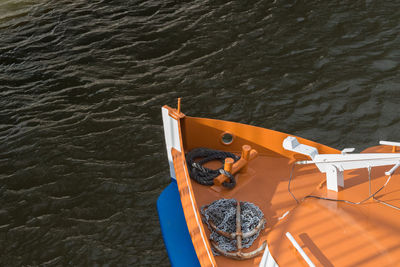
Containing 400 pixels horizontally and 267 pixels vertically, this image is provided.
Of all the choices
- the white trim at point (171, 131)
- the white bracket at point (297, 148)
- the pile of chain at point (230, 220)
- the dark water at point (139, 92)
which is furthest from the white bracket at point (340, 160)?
the dark water at point (139, 92)

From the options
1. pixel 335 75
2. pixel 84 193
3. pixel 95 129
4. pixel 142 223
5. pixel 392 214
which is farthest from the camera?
pixel 335 75

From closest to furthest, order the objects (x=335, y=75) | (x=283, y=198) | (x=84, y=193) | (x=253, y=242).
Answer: (x=253, y=242)
(x=283, y=198)
(x=84, y=193)
(x=335, y=75)

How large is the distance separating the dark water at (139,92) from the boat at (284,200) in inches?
50.7

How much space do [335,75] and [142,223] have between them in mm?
5036

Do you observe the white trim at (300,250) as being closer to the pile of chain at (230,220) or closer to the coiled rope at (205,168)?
the pile of chain at (230,220)

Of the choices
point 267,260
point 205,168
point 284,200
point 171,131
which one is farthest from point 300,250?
point 171,131

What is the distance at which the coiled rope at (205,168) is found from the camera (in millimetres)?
4824

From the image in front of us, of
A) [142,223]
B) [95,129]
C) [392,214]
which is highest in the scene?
[392,214]

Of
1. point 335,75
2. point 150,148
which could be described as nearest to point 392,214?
point 150,148

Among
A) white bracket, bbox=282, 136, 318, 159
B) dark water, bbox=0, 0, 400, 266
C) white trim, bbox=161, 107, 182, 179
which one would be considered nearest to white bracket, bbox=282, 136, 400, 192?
white bracket, bbox=282, 136, 318, 159

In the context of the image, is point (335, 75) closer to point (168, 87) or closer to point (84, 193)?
point (168, 87)

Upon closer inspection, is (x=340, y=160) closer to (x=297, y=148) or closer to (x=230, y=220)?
(x=297, y=148)

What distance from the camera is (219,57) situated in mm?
9242

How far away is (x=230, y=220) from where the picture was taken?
14.2ft
